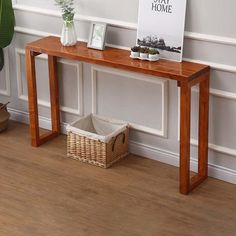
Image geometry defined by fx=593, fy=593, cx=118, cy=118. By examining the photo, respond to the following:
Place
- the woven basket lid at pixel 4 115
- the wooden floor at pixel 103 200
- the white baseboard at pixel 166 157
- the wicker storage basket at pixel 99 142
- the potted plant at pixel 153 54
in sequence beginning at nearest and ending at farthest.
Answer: the wooden floor at pixel 103 200
the potted plant at pixel 153 54
the white baseboard at pixel 166 157
the wicker storage basket at pixel 99 142
the woven basket lid at pixel 4 115

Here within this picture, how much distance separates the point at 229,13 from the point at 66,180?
138 centimetres

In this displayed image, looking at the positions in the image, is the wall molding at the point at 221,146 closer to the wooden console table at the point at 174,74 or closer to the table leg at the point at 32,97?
the wooden console table at the point at 174,74

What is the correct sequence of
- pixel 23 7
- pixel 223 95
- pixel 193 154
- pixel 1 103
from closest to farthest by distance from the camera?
pixel 223 95 → pixel 193 154 → pixel 23 7 → pixel 1 103

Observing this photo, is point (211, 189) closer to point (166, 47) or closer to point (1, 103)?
point (166, 47)

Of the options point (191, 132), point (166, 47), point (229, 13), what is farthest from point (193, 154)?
point (229, 13)

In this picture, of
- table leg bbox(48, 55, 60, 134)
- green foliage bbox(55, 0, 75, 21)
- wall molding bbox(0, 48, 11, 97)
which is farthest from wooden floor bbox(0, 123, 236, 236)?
green foliage bbox(55, 0, 75, 21)

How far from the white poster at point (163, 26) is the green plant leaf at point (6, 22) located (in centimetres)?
98

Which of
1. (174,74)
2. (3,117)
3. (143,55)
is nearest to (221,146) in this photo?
(174,74)

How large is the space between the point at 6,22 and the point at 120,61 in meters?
1.02

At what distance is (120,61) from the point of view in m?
3.47

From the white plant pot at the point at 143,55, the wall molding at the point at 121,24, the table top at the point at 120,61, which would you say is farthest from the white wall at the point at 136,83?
the white plant pot at the point at 143,55

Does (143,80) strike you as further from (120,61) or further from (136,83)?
(120,61)

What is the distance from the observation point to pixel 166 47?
354 centimetres

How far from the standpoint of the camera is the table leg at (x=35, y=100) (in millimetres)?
3908
